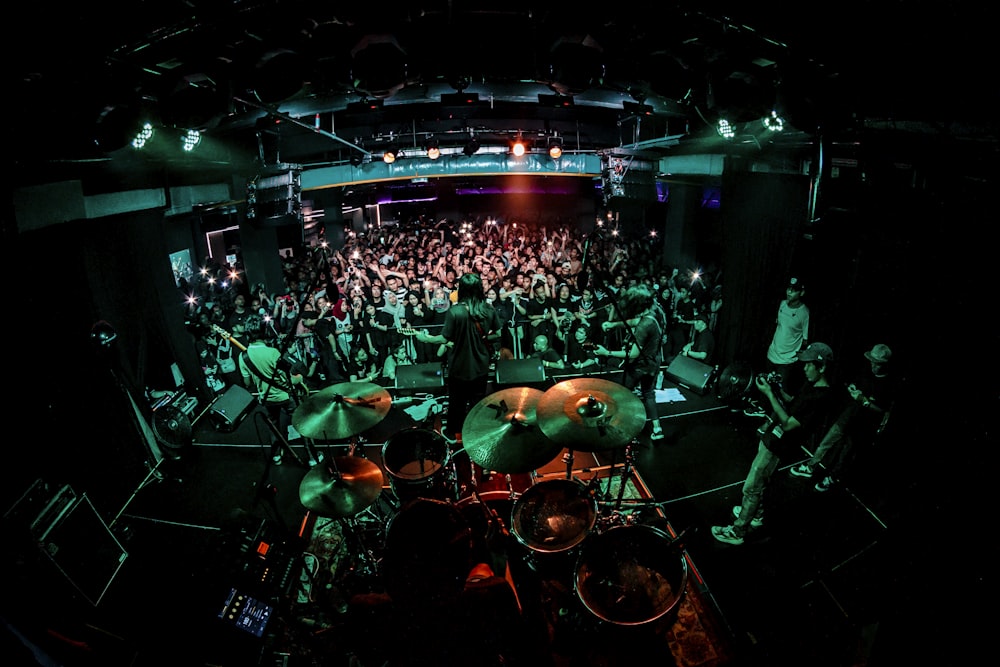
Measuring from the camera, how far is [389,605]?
2.70 metres

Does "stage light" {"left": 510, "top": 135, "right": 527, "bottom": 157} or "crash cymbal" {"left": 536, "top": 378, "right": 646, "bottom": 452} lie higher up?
"stage light" {"left": 510, "top": 135, "right": 527, "bottom": 157}

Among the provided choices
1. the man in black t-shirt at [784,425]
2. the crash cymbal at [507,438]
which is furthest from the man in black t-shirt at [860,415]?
the crash cymbal at [507,438]

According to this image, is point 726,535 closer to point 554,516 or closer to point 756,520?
point 756,520

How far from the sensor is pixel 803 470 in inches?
201

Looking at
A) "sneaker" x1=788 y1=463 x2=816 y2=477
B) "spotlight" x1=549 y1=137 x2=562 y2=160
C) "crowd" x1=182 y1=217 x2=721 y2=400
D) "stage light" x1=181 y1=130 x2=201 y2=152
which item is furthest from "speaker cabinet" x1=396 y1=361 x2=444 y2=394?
"spotlight" x1=549 y1=137 x2=562 y2=160

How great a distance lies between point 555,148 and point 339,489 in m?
8.38

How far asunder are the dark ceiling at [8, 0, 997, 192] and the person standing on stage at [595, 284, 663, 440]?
2.42m

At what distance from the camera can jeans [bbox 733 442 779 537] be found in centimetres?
381

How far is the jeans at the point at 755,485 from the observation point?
3.81 meters

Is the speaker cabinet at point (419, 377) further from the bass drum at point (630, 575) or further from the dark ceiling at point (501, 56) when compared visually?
the dark ceiling at point (501, 56)

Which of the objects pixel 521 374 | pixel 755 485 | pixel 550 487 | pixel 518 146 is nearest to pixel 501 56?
pixel 550 487

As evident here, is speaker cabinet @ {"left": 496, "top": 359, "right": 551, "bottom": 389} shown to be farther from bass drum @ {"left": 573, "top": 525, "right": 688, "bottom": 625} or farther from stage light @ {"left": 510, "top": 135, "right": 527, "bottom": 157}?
stage light @ {"left": 510, "top": 135, "right": 527, "bottom": 157}

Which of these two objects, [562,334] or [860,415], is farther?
[562,334]

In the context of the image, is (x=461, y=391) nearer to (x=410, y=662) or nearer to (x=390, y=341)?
(x=390, y=341)
